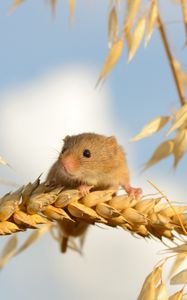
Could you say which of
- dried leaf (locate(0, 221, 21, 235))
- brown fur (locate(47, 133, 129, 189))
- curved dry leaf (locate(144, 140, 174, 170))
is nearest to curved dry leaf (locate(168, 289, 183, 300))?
dried leaf (locate(0, 221, 21, 235))

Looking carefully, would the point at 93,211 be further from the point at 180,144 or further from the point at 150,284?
the point at 180,144

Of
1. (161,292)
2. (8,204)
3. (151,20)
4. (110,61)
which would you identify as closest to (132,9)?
(151,20)

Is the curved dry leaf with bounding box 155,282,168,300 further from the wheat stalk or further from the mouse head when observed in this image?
the mouse head

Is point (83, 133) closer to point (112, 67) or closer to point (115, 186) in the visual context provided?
point (115, 186)

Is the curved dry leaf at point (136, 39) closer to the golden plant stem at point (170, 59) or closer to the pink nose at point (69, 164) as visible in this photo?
the golden plant stem at point (170, 59)

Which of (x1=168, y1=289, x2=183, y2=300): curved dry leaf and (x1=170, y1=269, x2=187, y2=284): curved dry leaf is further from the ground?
(x1=168, y1=289, x2=183, y2=300): curved dry leaf

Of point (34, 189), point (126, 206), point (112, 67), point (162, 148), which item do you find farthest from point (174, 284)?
point (112, 67)

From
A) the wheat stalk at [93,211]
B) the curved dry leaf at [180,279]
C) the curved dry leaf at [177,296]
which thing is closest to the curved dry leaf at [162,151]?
the wheat stalk at [93,211]
